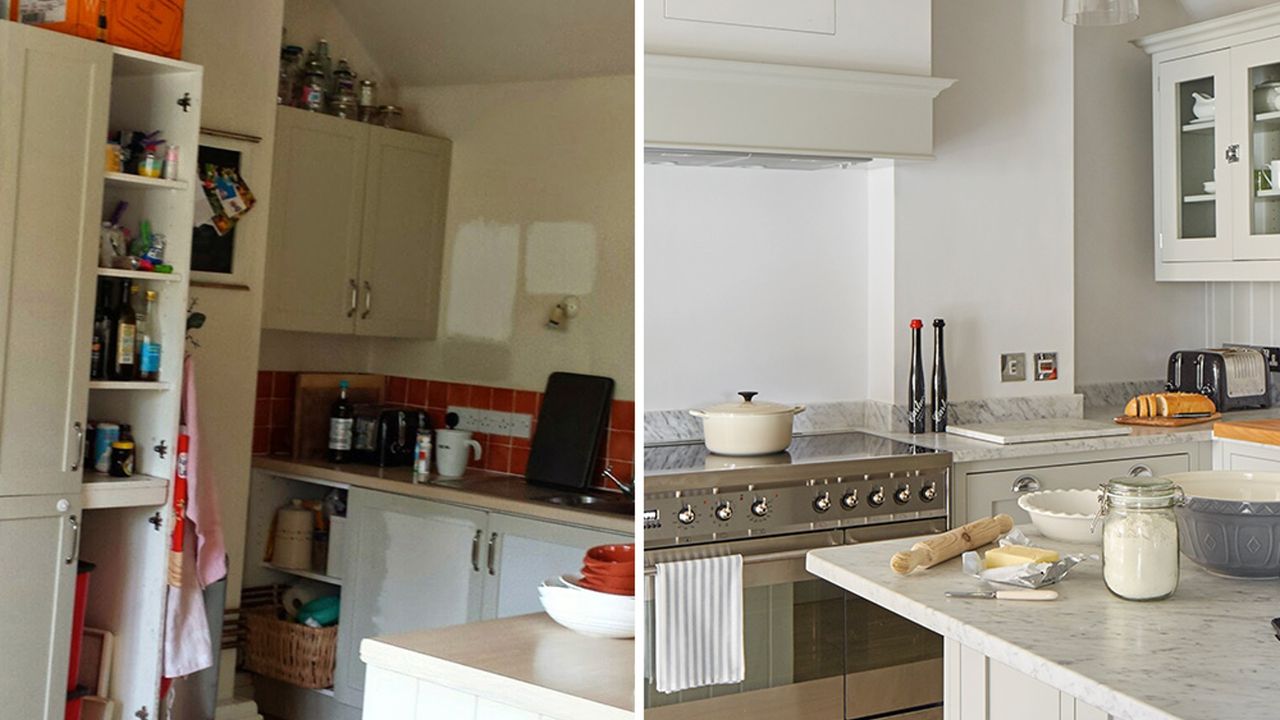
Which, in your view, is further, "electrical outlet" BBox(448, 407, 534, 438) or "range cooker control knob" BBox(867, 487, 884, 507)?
"electrical outlet" BBox(448, 407, 534, 438)

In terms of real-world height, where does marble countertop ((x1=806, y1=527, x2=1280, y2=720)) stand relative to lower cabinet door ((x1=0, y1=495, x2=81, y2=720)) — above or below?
above

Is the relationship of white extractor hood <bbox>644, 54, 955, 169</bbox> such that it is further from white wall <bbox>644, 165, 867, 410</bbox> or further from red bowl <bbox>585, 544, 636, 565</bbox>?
red bowl <bbox>585, 544, 636, 565</bbox>

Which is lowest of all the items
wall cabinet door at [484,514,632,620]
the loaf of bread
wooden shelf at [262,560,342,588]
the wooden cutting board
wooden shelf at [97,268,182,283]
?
wooden shelf at [262,560,342,588]

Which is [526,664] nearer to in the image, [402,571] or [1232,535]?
[1232,535]

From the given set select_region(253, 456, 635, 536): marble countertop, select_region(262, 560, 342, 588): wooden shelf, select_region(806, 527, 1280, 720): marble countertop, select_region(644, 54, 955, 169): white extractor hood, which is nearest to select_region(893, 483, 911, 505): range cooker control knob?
select_region(253, 456, 635, 536): marble countertop

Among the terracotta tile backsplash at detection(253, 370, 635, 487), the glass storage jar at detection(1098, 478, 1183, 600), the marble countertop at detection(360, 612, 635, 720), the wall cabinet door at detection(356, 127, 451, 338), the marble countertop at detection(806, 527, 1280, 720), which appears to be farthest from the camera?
the wall cabinet door at detection(356, 127, 451, 338)

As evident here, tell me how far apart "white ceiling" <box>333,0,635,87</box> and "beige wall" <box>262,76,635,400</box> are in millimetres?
60

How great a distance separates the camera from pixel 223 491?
3826mm

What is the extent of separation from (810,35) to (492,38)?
1333 mm

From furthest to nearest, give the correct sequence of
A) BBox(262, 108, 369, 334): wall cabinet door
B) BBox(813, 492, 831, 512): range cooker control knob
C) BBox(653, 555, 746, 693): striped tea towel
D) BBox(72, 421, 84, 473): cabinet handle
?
BBox(262, 108, 369, 334): wall cabinet door, BBox(72, 421, 84, 473): cabinet handle, BBox(813, 492, 831, 512): range cooker control knob, BBox(653, 555, 746, 693): striped tea towel

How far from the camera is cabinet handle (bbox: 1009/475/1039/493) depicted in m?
3.25

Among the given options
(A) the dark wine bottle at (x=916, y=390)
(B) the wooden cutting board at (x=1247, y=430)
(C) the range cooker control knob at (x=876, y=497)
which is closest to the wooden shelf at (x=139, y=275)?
(C) the range cooker control knob at (x=876, y=497)

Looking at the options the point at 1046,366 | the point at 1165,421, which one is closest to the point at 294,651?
the point at 1046,366

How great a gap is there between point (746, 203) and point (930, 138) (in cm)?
54
